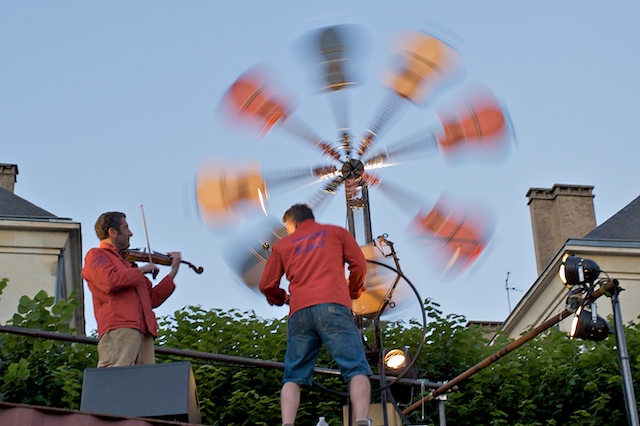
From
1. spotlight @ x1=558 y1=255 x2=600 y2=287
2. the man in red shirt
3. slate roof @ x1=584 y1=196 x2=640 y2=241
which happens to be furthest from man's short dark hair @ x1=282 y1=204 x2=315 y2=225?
slate roof @ x1=584 y1=196 x2=640 y2=241

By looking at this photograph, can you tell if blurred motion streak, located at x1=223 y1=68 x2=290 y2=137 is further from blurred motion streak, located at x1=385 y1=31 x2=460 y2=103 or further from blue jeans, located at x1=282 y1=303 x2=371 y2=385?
blue jeans, located at x1=282 y1=303 x2=371 y2=385

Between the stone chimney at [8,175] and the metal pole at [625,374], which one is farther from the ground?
the stone chimney at [8,175]

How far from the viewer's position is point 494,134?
12836 mm

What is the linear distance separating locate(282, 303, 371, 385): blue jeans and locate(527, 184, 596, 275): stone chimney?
20.3 m

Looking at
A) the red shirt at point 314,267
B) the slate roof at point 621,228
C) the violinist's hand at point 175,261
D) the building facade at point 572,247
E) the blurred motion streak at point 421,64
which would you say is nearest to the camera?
the red shirt at point 314,267

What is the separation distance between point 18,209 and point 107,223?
51.3 feet

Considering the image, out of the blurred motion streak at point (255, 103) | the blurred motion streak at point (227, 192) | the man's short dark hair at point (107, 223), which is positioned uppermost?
the blurred motion streak at point (255, 103)

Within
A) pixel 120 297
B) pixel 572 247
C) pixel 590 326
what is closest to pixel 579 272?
pixel 590 326

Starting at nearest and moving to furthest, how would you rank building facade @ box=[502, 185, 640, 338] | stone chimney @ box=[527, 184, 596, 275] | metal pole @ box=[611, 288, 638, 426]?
metal pole @ box=[611, 288, 638, 426]
building facade @ box=[502, 185, 640, 338]
stone chimney @ box=[527, 184, 596, 275]

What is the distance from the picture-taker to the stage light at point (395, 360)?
8742 mm

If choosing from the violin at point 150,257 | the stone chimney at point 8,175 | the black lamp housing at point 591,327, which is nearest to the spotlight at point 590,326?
the black lamp housing at point 591,327

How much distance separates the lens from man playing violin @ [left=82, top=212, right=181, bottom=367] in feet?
24.2

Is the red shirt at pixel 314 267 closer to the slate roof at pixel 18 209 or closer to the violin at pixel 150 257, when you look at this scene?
the violin at pixel 150 257

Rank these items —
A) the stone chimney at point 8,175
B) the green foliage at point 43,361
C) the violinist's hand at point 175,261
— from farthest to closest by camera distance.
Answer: the stone chimney at point 8,175 < the green foliage at point 43,361 < the violinist's hand at point 175,261
